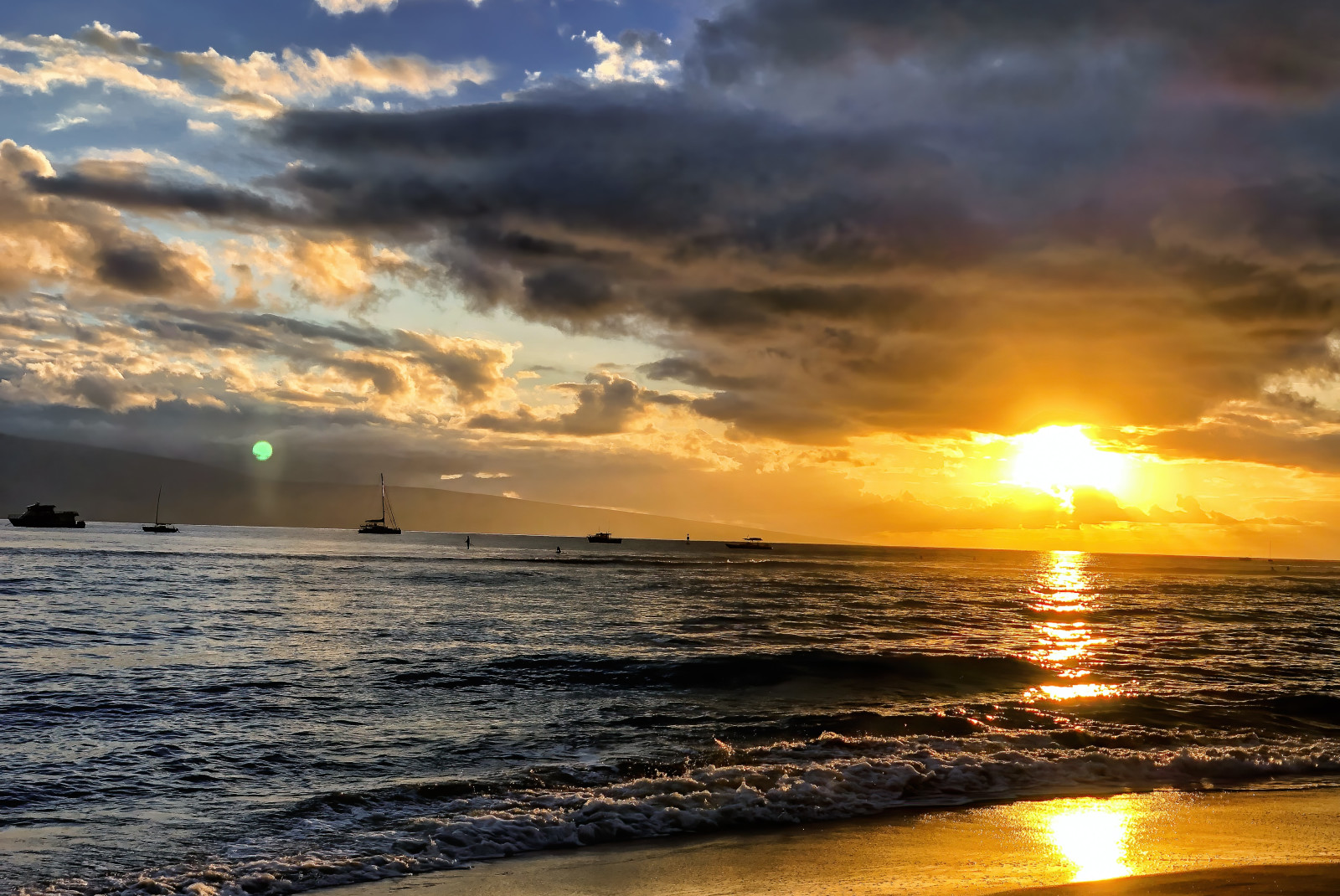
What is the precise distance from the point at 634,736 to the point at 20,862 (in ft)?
37.6

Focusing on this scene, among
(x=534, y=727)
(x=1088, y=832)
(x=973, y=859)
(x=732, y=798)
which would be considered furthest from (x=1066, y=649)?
(x=973, y=859)

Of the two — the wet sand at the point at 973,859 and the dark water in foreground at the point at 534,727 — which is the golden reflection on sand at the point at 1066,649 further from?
the wet sand at the point at 973,859

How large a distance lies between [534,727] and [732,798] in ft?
24.7

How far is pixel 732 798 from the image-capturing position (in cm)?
1447

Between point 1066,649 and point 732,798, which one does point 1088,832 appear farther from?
point 1066,649

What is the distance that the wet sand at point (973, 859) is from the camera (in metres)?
10.1

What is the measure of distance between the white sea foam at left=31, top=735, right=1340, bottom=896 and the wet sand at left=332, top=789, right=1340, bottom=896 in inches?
22.9

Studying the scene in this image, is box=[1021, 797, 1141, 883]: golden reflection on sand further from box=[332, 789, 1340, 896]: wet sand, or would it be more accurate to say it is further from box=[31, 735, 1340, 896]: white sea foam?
box=[31, 735, 1340, 896]: white sea foam

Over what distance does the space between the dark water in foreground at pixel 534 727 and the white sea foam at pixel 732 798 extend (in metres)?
0.06

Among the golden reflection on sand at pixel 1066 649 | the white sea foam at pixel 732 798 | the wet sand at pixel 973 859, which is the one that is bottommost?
the golden reflection on sand at pixel 1066 649

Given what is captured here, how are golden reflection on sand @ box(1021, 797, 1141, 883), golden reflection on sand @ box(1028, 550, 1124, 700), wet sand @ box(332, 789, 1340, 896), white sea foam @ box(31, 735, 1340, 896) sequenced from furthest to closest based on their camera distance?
golden reflection on sand @ box(1028, 550, 1124, 700) < white sea foam @ box(31, 735, 1340, 896) < golden reflection on sand @ box(1021, 797, 1141, 883) < wet sand @ box(332, 789, 1340, 896)

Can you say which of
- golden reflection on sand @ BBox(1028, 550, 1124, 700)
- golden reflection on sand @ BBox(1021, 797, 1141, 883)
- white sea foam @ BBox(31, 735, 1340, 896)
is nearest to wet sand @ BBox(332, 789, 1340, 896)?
golden reflection on sand @ BBox(1021, 797, 1141, 883)

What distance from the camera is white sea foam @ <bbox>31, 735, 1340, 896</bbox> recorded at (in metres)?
11.2

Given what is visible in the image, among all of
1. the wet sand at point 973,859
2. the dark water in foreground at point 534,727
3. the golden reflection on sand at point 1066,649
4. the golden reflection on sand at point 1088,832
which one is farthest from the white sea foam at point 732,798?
the golden reflection on sand at point 1066,649
